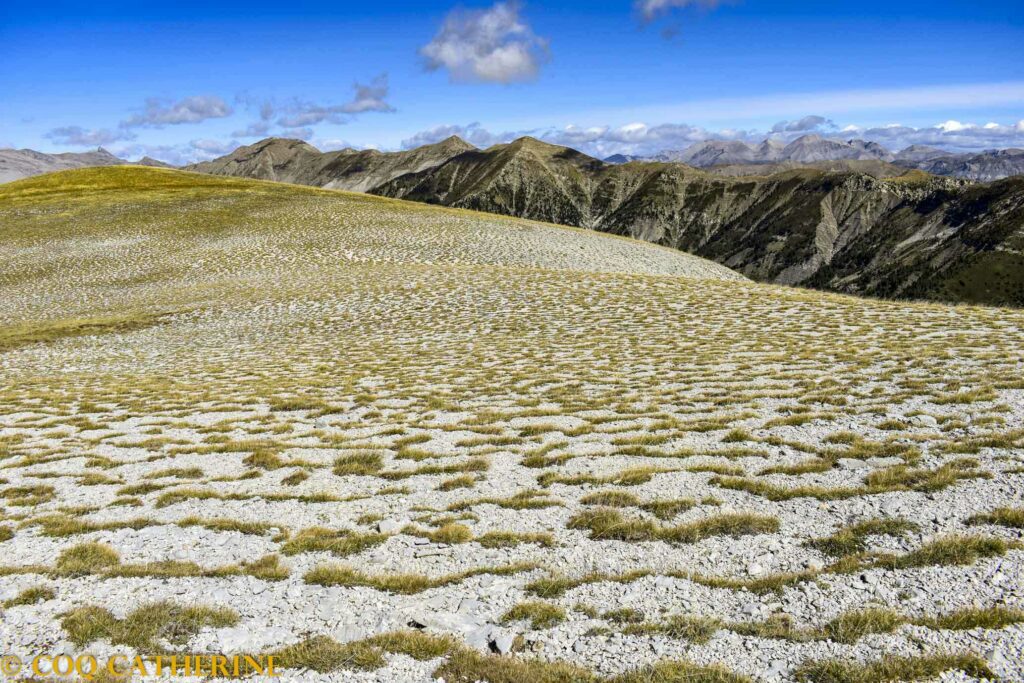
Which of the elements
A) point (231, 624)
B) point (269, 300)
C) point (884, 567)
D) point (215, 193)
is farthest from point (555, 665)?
point (215, 193)

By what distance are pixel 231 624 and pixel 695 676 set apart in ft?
18.3

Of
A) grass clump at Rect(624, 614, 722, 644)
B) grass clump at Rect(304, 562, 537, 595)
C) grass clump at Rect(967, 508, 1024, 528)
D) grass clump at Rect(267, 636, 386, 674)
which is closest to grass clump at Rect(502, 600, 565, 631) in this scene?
grass clump at Rect(624, 614, 722, 644)

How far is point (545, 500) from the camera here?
1053 centimetres

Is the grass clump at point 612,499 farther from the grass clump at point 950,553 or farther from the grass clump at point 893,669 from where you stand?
the grass clump at point 893,669

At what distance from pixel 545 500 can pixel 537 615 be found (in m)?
3.49

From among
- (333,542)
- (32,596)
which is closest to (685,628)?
(333,542)

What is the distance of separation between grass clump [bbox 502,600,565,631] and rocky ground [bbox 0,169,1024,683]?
4 cm

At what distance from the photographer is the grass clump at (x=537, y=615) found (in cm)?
699

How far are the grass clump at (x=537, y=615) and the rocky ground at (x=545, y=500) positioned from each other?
0.04 meters

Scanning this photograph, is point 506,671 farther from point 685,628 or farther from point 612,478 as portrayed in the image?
point 612,478

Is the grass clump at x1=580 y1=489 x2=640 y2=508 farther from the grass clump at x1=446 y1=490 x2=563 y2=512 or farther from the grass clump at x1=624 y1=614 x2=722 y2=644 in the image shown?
the grass clump at x1=624 y1=614 x2=722 y2=644

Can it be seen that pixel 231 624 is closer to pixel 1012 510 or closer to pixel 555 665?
pixel 555 665

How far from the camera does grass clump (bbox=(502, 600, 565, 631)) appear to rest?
22.9 ft

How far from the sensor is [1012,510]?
857 centimetres
